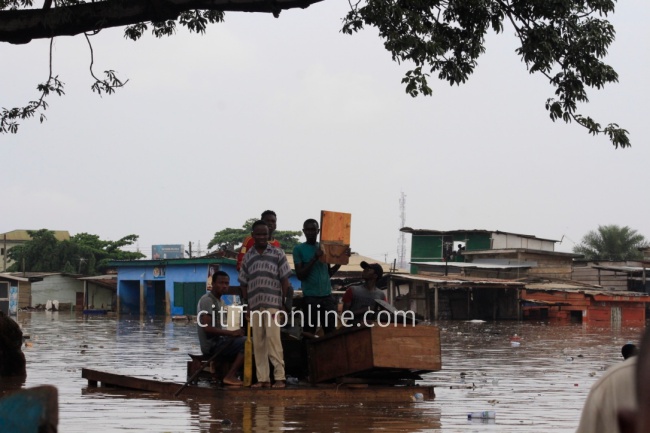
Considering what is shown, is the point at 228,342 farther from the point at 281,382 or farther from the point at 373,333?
the point at 373,333

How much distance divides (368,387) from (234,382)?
1.39 metres

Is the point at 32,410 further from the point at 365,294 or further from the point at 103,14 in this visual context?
the point at 365,294

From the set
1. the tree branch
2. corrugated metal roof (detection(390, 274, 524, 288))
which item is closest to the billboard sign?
corrugated metal roof (detection(390, 274, 524, 288))

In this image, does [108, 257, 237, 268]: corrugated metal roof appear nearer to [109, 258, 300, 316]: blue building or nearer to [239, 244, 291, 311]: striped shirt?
→ [109, 258, 300, 316]: blue building

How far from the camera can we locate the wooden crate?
383 inches

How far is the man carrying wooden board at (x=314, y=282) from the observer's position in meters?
10.9

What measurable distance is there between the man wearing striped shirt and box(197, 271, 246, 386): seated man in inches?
9.7

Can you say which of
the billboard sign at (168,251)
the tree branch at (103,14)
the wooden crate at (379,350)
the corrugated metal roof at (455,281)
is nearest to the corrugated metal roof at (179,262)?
the corrugated metal roof at (455,281)

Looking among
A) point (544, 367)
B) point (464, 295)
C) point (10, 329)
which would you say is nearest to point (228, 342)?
point (10, 329)

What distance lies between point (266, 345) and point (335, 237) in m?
1.39

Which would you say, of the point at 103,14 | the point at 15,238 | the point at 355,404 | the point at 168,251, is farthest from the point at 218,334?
the point at 15,238

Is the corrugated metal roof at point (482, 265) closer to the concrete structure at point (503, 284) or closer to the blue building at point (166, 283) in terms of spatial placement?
the concrete structure at point (503, 284)

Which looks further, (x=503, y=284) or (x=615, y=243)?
(x=615, y=243)

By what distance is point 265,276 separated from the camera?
10.4m
